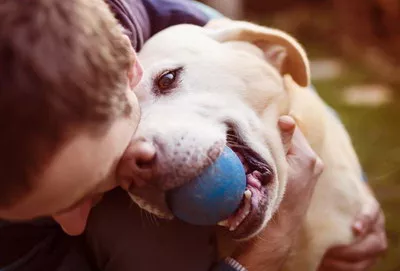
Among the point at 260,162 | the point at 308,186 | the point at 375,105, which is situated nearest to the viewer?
the point at 260,162

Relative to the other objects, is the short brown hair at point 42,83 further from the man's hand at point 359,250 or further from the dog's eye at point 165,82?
the man's hand at point 359,250

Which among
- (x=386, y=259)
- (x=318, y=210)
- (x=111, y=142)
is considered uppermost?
(x=111, y=142)

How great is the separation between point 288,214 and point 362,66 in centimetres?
167

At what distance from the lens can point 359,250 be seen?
4.26 ft

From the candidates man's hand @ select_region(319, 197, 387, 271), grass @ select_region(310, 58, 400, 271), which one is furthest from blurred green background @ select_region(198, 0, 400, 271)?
man's hand @ select_region(319, 197, 387, 271)

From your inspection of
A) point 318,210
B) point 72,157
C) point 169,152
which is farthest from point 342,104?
point 72,157

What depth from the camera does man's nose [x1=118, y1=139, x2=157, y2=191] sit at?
93 cm

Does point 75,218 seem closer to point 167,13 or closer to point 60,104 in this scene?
point 60,104

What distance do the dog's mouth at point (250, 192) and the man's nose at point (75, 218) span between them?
0.21m

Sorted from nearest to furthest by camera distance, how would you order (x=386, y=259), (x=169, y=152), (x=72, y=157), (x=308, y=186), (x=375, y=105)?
(x=72, y=157) < (x=169, y=152) < (x=308, y=186) < (x=386, y=259) < (x=375, y=105)

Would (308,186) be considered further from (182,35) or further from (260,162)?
(182,35)

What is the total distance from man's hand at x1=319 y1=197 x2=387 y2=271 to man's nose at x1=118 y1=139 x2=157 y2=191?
0.47 meters

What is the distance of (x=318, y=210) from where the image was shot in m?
1.27

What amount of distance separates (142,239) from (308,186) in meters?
0.31
